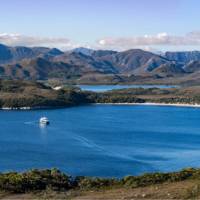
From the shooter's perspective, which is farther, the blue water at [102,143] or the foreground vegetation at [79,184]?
the blue water at [102,143]

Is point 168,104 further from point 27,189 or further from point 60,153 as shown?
point 27,189

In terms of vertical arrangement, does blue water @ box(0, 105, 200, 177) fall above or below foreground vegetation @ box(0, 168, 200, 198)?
below

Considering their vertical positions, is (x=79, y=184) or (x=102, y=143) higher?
(x=79, y=184)

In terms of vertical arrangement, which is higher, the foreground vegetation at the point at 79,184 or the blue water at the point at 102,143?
the foreground vegetation at the point at 79,184

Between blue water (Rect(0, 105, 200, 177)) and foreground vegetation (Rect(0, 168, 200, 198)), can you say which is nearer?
foreground vegetation (Rect(0, 168, 200, 198))

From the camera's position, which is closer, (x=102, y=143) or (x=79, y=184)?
(x=79, y=184)
